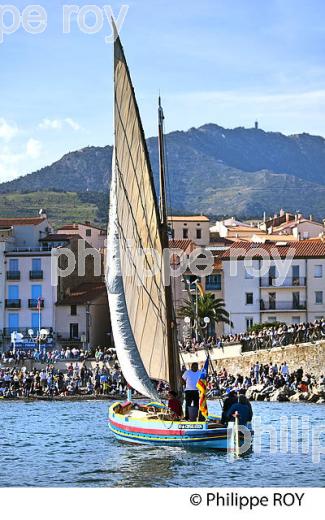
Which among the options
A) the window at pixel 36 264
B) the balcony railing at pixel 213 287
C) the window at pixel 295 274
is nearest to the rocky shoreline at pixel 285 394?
the window at pixel 295 274

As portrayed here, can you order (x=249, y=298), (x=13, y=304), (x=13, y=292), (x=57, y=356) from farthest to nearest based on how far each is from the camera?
(x=13, y=292) → (x=13, y=304) → (x=249, y=298) → (x=57, y=356)

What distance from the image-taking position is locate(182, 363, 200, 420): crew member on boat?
99.5 ft

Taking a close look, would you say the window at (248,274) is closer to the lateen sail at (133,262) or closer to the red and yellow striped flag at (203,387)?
the lateen sail at (133,262)

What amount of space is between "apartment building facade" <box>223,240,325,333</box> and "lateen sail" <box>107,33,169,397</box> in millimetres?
42484

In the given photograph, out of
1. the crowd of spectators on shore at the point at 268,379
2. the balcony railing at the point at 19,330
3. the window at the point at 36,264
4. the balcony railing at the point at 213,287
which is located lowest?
the crowd of spectators on shore at the point at 268,379

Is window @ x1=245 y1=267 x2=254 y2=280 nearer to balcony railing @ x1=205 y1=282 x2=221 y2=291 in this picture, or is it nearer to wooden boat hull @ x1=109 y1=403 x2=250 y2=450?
balcony railing @ x1=205 y1=282 x2=221 y2=291

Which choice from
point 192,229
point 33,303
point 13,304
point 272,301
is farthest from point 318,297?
point 192,229

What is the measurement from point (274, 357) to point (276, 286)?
61.6 ft

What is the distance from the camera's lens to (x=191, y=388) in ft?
99.7

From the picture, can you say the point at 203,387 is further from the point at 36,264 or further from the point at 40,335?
the point at 36,264

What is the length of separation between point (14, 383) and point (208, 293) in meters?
16.6

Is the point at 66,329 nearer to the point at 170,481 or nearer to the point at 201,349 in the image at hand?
the point at 201,349

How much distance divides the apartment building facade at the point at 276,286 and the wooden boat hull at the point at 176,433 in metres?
41.7

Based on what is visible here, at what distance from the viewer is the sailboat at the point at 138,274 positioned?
30.8m
